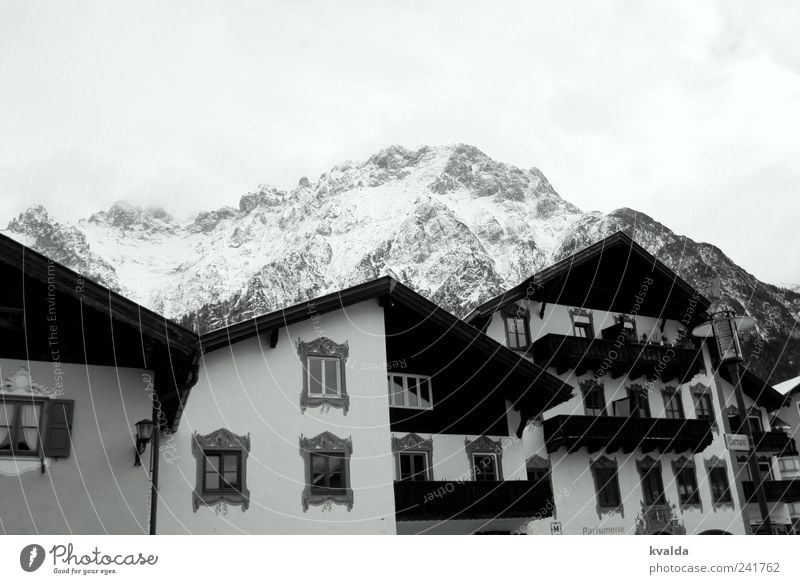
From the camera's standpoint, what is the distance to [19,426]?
52.4 feet

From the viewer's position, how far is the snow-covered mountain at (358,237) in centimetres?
9300

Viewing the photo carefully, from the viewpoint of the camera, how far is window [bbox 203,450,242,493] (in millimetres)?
19811

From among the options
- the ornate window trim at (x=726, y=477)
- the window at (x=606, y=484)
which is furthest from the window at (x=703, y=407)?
the window at (x=606, y=484)

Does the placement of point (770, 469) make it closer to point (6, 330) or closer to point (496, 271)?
point (6, 330)

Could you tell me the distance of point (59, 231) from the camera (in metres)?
83.1

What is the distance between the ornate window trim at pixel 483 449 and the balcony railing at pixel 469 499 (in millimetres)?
1393

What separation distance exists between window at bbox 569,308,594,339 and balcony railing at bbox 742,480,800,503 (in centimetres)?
943

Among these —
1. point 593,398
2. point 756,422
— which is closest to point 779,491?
point 756,422

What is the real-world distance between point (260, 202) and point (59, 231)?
4129cm

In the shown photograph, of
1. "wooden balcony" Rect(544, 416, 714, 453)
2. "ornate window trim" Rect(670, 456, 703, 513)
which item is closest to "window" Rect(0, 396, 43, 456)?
"wooden balcony" Rect(544, 416, 714, 453)

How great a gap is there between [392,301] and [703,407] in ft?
62.2

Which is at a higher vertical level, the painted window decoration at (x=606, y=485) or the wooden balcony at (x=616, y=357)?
the wooden balcony at (x=616, y=357)
